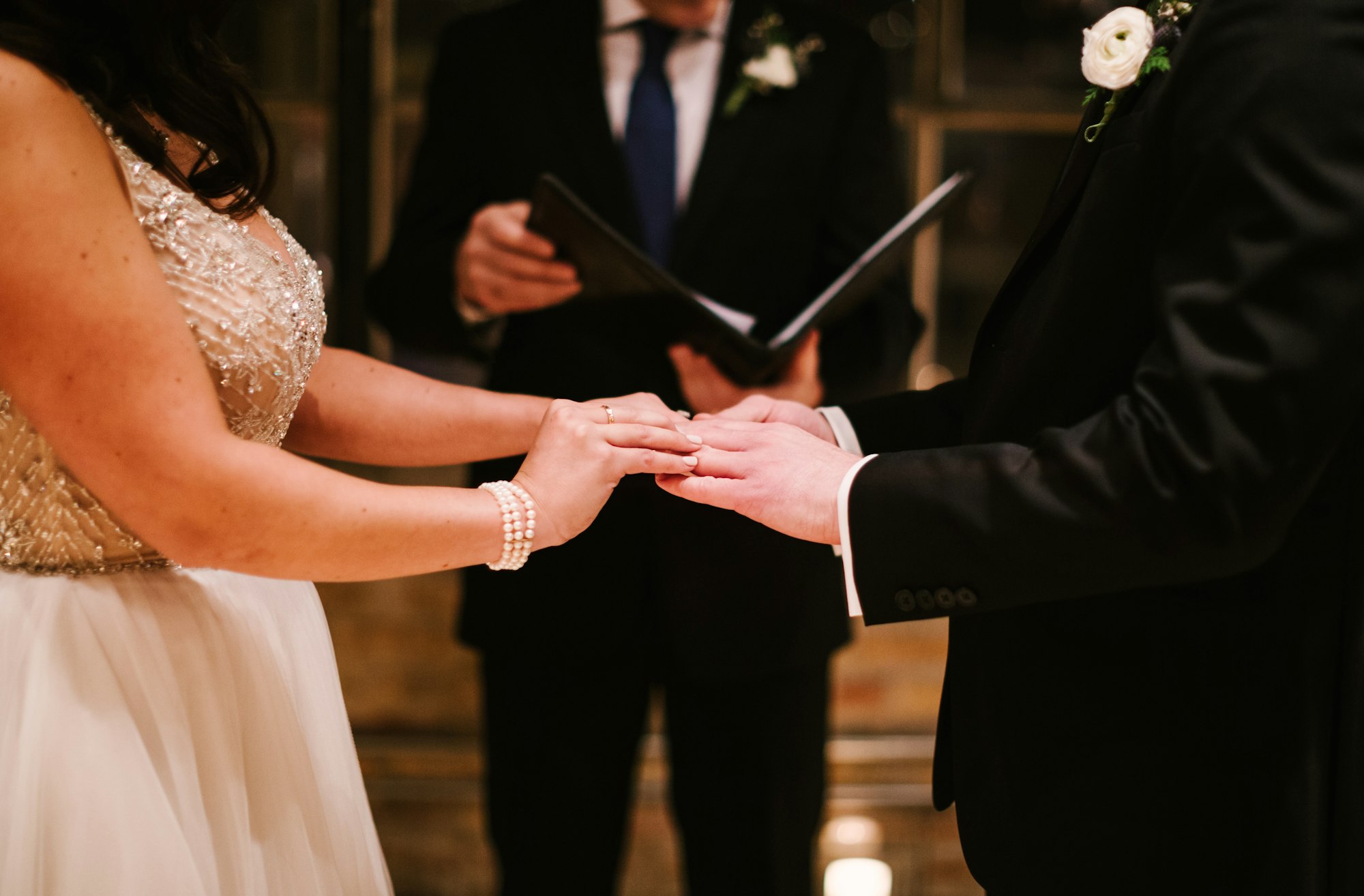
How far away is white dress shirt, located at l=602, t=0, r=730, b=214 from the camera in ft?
7.00

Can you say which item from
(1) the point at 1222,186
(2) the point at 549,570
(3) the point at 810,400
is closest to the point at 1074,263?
(1) the point at 1222,186

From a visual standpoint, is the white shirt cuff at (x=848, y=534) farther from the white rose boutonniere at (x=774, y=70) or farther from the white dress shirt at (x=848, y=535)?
the white rose boutonniere at (x=774, y=70)

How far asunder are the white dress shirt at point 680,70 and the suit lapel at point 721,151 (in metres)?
0.03

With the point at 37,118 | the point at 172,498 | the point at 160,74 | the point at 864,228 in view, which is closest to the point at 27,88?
the point at 37,118

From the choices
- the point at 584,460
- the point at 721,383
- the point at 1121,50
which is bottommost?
the point at 721,383

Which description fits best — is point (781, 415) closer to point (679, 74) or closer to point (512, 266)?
point (512, 266)

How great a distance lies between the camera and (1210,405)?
97 cm

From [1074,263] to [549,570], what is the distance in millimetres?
1217

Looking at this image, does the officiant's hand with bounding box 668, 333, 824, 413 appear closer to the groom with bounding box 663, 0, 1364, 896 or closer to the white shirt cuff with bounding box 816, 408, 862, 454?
the white shirt cuff with bounding box 816, 408, 862, 454

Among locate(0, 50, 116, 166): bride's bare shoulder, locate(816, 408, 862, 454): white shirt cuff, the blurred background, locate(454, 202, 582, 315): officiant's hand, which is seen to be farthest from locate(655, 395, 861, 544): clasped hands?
the blurred background

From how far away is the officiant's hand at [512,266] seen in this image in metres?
1.89

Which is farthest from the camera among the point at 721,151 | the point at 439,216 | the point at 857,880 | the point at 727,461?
the point at 857,880

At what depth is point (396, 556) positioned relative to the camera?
120cm

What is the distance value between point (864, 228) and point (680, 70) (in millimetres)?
464
